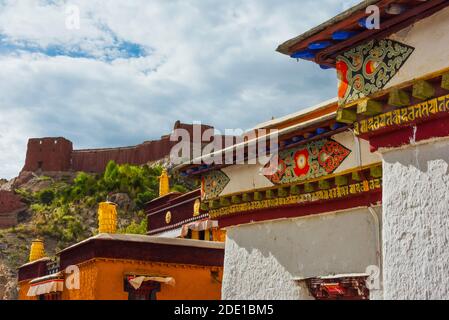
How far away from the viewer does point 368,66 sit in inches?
221

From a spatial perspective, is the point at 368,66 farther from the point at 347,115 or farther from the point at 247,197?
the point at 247,197

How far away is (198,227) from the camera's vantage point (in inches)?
664

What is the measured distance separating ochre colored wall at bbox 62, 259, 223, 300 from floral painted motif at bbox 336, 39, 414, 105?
847cm

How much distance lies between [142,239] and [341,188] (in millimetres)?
7501

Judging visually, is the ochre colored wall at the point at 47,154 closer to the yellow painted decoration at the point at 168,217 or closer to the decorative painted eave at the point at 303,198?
the yellow painted decoration at the point at 168,217

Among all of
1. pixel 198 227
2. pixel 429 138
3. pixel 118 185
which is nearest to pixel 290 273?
pixel 429 138

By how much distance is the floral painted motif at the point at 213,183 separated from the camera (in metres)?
9.19

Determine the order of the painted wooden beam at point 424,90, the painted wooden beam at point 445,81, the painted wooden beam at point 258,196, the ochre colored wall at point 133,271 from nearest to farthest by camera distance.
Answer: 1. the painted wooden beam at point 445,81
2. the painted wooden beam at point 424,90
3. the painted wooden beam at point 258,196
4. the ochre colored wall at point 133,271

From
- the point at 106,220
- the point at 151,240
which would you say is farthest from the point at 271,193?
the point at 106,220

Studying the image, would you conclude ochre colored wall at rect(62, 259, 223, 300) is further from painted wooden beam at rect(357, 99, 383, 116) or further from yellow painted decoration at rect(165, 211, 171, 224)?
painted wooden beam at rect(357, 99, 383, 116)

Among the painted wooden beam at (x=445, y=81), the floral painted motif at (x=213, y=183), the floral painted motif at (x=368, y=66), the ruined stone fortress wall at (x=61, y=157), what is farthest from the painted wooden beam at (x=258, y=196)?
the ruined stone fortress wall at (x=61, y=157)

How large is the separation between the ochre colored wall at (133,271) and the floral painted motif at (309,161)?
19.7ft

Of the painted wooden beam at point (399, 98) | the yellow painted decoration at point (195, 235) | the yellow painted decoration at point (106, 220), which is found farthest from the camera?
the yellow painted decoration at point (195, 235)

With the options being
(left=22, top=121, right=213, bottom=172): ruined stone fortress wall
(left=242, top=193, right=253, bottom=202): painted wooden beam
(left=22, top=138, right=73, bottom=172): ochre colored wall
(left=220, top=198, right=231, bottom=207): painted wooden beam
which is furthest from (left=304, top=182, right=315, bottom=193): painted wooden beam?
(left=22, top=138, right=73, bottom=172): ochre colored wall
